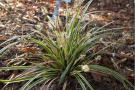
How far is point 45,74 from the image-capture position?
1.14 metres

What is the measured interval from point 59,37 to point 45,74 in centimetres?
40

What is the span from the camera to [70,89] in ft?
4.03

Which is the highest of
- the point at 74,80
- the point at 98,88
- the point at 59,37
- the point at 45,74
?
the point at 59,37

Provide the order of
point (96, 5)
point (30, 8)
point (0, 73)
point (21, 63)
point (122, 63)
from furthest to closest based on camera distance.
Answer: point (96, 5), point (30, 8), point (122, 63), point (21, 63), point (0, 73)

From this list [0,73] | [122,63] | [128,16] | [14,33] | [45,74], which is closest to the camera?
[45,74]

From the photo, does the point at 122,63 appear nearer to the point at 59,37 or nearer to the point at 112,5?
the point at 59,37

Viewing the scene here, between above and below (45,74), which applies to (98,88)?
below

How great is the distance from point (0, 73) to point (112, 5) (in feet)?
11.0

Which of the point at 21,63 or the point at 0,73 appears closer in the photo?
the point at 0,73

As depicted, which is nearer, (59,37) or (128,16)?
(59,37)

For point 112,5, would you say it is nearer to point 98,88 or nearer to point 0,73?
point 98,88

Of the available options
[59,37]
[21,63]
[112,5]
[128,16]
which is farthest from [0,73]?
[112,5]

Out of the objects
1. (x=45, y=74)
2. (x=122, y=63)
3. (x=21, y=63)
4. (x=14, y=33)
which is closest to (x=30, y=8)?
(x=14, y=33)

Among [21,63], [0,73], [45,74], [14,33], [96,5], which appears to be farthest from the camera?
[96,5]
